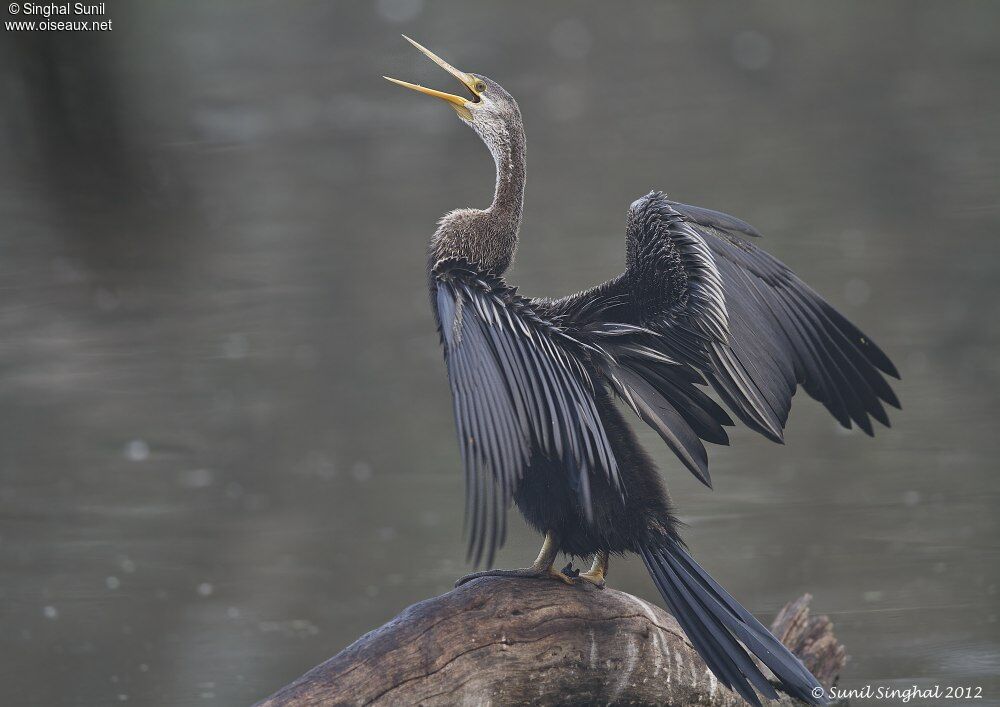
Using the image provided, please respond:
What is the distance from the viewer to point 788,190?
8680 mm

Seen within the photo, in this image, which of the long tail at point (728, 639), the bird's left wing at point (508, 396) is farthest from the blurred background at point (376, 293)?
the bird's left wing at point (508, 396)

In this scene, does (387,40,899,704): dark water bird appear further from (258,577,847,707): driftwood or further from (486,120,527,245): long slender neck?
(258,577,847,707): driftwood

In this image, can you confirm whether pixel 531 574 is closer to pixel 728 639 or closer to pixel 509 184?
pixel 728 639

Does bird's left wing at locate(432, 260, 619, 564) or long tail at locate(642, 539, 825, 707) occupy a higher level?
bird's left wing at locate(432, 260, 619, 564)

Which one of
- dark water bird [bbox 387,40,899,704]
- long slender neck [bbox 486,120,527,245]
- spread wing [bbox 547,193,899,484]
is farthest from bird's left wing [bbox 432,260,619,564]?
long slender neck [bbox 486,120,527,245]

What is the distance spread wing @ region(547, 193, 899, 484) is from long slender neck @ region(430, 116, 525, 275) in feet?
0.92

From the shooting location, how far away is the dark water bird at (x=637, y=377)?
2.83 m

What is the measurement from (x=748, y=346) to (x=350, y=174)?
6335mm

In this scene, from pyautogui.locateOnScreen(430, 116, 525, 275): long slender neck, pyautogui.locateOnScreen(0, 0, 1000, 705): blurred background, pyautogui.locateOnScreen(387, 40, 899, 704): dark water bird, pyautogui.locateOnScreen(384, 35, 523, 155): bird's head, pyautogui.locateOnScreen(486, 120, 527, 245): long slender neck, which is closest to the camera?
pyautogui.locateOnScreen(387, 40, 899, 704): dark water bird

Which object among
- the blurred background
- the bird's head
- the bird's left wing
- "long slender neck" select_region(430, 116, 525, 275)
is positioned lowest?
the blurred background

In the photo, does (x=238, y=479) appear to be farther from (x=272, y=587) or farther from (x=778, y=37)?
(x=778, y=37)

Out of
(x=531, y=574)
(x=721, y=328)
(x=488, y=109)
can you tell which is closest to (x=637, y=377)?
(x=721, y=328)

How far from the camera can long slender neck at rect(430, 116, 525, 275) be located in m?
3.30

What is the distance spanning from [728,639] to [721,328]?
771 millimetres
